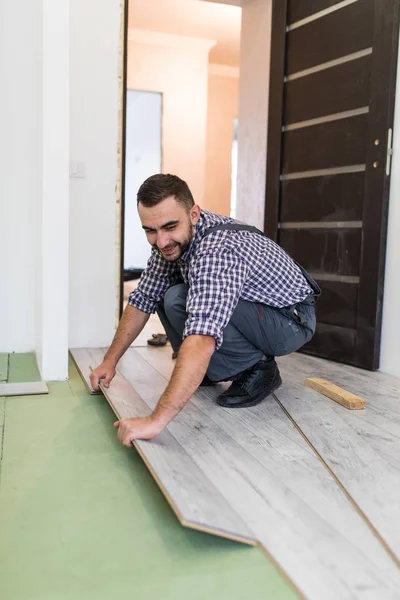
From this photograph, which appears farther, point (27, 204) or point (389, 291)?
point (27, 204)

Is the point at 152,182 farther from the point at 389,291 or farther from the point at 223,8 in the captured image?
the point at 223,8

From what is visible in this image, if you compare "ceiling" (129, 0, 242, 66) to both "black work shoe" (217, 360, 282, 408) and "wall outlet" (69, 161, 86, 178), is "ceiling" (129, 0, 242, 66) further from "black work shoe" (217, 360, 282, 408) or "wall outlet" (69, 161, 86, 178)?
"black work shoe" (217, 360, 282, 408)

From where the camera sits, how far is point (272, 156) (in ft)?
11.6

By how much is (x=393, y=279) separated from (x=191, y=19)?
423 centimetres

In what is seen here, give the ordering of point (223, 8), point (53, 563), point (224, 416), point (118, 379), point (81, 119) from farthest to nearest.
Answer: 1. point (223, 8)
2. point (81, 119)
3. point (118, 379)
4. point (224, 416)
5. point (53, 563)

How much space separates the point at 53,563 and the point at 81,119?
272cm

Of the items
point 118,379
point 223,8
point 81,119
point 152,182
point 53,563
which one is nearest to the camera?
point 53,563

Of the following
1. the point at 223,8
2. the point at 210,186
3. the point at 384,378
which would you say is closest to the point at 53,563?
the point at 384,378

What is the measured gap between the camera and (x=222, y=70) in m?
7.55

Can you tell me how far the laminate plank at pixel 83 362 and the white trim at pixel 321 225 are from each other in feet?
4.63

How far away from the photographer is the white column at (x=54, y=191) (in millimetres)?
2463

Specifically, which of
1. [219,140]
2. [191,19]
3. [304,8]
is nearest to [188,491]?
[304,8]

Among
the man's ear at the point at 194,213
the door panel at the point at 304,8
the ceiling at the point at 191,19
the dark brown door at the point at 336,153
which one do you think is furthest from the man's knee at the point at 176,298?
the ceiling at the point at 191,19

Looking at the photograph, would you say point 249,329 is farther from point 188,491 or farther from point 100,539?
point 100,539
